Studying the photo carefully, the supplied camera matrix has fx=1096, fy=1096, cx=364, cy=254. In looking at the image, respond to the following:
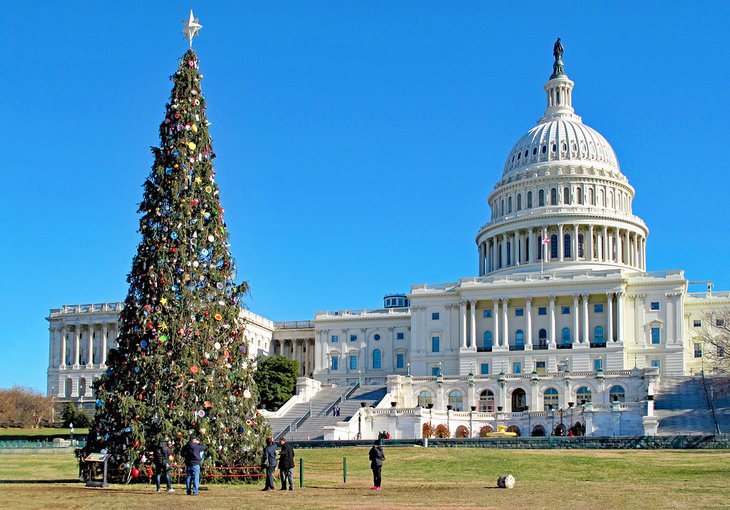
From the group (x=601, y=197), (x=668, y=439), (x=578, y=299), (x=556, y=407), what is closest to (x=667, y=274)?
(x=578, y=299)

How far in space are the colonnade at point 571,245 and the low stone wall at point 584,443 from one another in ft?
222

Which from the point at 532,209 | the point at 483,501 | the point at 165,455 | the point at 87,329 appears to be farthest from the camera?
the point at 87,329

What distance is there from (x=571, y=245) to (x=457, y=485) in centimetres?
9539

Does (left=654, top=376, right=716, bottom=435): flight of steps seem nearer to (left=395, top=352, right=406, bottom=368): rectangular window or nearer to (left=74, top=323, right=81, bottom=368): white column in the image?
(left=395, top=352, right=406, bottom=368): rectangular window

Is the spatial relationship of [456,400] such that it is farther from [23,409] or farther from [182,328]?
[182,328]

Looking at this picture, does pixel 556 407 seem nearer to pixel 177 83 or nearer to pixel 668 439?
pixel 668 439

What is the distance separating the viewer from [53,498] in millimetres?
31766

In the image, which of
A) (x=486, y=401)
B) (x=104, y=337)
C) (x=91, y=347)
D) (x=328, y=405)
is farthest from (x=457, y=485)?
(x=91, y=347)

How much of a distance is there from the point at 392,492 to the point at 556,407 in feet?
203

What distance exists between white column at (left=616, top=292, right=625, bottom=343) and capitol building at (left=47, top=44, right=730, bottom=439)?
0.14 meters

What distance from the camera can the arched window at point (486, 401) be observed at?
98562 millimetres

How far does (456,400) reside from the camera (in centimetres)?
9950

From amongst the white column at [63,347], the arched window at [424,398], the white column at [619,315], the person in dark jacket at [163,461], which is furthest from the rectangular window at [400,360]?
the person in dark jacket at [163,461]

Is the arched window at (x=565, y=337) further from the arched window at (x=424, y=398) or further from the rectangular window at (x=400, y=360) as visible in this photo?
the arched window at (x=424, y=398)
